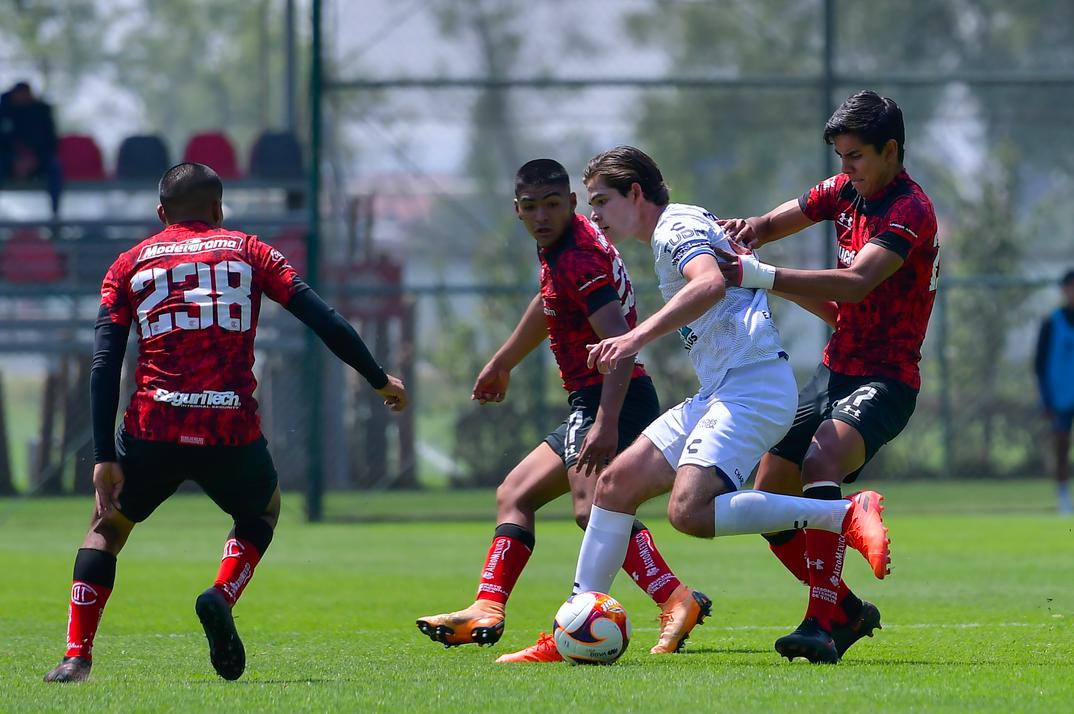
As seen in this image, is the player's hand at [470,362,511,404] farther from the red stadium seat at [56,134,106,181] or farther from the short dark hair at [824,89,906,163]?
the red stadium seat at [56,134,106,181]

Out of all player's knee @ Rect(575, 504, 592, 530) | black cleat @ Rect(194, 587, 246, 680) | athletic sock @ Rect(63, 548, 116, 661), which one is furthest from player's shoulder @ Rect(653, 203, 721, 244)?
athletic sock @ Rect(63, 548, 116, 661)

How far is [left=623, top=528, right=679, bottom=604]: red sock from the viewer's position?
692 centimetres

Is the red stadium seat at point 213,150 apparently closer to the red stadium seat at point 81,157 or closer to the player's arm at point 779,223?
the red stadium seat at point 81,157

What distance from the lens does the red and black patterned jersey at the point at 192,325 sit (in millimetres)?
5812

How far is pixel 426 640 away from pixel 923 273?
2.71 metres

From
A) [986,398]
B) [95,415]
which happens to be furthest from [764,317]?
[986,398]

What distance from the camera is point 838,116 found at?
20.8ft

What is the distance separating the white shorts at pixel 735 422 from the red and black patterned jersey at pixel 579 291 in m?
0.55

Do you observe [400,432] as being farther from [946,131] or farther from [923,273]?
[923,273]

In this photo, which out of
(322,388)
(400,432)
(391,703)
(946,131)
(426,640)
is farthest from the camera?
(946,131)

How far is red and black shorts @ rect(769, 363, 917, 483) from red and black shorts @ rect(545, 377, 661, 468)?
1.91 ft

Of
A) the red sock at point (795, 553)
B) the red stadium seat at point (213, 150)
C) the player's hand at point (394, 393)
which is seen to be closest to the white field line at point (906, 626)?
the red sock at point (795, 553)

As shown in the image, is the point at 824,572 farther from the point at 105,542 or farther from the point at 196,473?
the point at 105,542

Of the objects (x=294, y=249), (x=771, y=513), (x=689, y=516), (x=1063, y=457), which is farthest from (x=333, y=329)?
(x=294, y=249)
